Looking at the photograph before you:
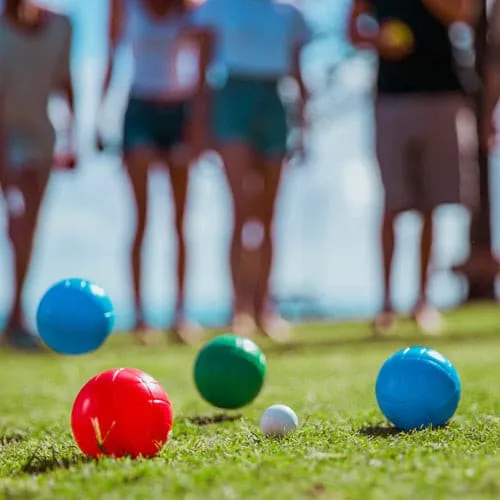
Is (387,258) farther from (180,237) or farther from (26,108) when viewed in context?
(26,108)

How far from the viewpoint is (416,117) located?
20.2ft

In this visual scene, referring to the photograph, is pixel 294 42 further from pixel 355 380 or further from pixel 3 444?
pixel 3 444

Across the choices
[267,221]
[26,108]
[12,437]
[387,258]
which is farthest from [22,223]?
[12,437]

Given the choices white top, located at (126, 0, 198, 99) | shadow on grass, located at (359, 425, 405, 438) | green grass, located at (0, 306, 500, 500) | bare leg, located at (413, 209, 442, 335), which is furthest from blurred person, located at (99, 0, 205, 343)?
shadow on grass, located at (359, 425, 405, 438)

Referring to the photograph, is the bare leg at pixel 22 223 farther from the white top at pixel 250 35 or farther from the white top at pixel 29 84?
the white top at pixel 250 35

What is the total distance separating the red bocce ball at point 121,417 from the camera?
7.22ft

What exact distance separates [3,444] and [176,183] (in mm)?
3714

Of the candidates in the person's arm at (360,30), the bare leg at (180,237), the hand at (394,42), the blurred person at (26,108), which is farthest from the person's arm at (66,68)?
the hand at (394,42)

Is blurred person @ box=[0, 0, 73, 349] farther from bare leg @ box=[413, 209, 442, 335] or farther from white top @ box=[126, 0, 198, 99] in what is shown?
bare leg @ box=[413, 209, 442, 335]

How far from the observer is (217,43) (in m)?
6.11

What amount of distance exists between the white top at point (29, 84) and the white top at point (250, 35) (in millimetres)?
1034

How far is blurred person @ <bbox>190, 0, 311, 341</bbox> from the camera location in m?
5.98

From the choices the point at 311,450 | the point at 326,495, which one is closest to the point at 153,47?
the point at 311,450

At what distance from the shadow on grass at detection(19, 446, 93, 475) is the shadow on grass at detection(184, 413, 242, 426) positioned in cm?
65
